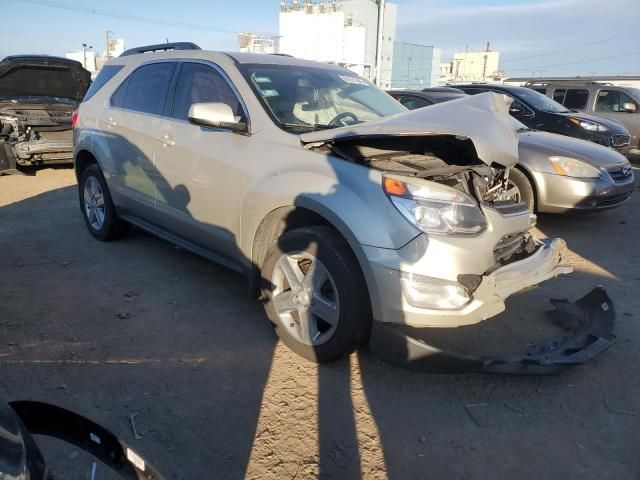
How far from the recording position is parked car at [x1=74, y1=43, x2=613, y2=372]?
259cm

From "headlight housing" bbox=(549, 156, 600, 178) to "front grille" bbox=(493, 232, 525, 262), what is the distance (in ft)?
9.74

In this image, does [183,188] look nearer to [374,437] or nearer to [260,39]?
[374,437]

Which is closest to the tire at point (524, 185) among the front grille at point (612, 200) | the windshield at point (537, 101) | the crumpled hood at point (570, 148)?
the crumpled hood at point (570, 148)

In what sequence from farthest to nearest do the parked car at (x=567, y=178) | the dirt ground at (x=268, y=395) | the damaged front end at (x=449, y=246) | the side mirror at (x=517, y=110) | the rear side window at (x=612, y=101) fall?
1. the rear side window at (x=612, y=101)
2. the side mirror at (x=517, y=110)
3. the parked car at (x=567, y=178)
4. the damaged front end at (x=449, y=246)
5. the dirt ground at (x=268, y=395)

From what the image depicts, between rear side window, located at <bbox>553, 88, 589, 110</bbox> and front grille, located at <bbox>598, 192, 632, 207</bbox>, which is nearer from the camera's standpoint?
front grille, located at <bbox>598, 192, 632, 207</bbox>

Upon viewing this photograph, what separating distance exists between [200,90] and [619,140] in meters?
8.46

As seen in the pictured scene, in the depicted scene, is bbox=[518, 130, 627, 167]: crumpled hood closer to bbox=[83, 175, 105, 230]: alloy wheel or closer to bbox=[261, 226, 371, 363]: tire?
bbox=[261, 226, 371, 363]: tire

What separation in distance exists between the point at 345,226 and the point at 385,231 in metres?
0.24

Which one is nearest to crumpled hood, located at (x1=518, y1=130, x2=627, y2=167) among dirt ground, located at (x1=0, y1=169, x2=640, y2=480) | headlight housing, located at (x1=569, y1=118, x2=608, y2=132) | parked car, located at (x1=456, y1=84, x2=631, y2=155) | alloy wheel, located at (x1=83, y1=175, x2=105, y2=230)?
dirt ground, located at (x1=0, y1=169, x2=640, y2=480)

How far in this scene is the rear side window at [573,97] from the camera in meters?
12.2

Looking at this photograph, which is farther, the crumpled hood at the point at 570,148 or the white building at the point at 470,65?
the white building at the point at 470,65

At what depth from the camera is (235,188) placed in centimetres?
338

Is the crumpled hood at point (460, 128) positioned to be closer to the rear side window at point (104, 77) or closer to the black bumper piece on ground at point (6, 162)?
the rear side window at point (104, 77)

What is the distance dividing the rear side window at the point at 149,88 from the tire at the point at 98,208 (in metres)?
0.89
